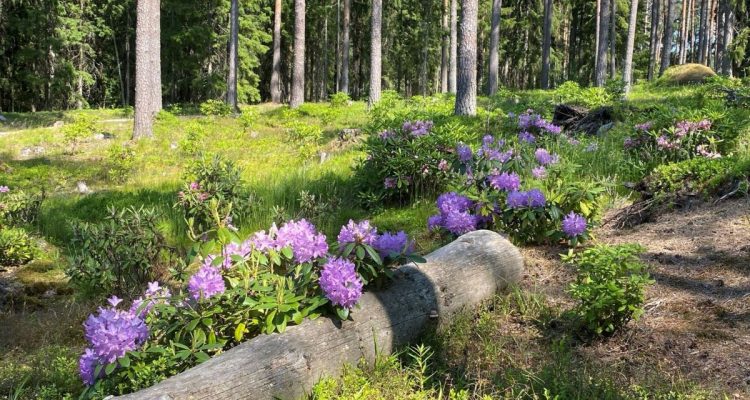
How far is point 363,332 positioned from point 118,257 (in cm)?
231

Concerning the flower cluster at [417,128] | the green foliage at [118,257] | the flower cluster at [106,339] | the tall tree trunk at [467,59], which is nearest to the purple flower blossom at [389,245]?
the flower cluster at [106,339]

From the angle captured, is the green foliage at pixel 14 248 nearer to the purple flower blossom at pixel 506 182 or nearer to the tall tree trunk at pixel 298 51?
the purple flower blossom at pixel 506 182

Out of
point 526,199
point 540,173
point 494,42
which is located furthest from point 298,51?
point 526,199

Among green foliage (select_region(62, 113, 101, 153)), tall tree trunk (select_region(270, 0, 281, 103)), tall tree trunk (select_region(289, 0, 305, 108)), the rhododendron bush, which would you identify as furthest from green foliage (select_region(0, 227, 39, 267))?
tall tree trunk (select_region(270, 0, 281, 103))

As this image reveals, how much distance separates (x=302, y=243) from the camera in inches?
102

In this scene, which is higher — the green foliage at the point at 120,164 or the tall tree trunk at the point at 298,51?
the tall tree trunk at the point at 298,51

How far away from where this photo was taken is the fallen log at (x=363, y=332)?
211cm

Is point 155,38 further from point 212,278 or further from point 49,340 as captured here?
point 212,278

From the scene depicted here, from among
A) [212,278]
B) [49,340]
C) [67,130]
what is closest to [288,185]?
[49,340]

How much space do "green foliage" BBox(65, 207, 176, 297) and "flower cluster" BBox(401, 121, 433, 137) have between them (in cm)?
282

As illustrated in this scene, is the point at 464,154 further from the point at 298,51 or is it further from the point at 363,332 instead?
the point at 298,51

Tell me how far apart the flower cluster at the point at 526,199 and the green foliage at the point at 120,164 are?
7.11m

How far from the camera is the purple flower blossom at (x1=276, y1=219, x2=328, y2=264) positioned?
2.61 meters

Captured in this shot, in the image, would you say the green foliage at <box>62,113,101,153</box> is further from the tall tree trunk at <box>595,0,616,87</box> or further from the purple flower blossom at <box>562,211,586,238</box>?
the tall tree trunk at <box>595,0,616,87</box>
